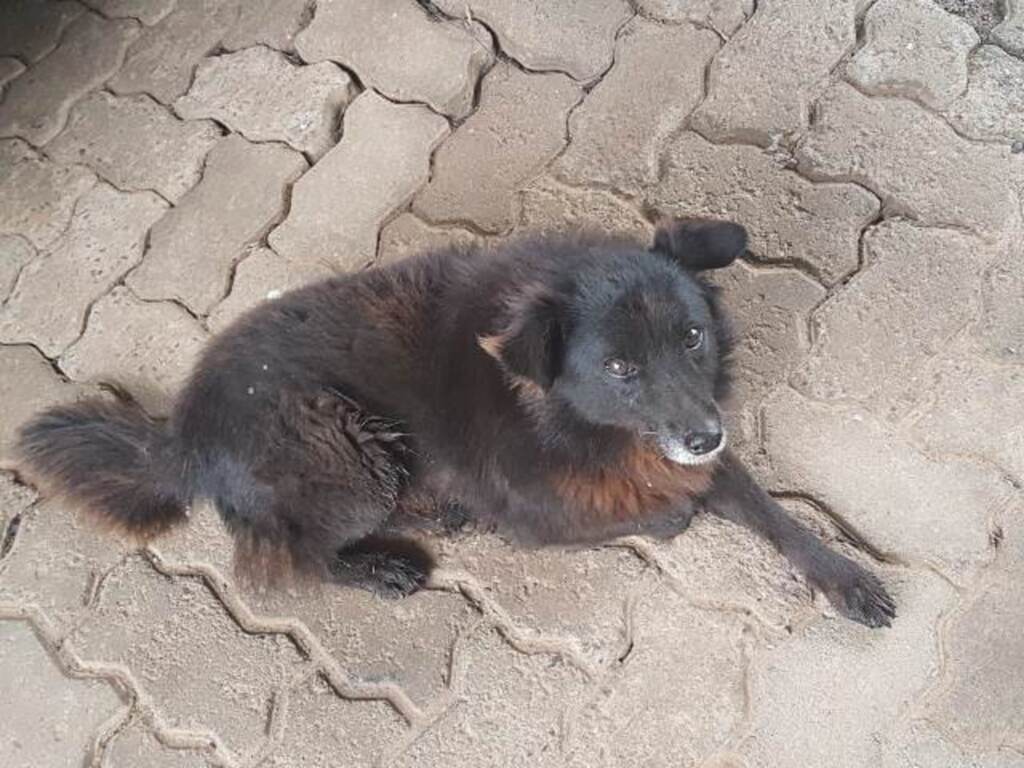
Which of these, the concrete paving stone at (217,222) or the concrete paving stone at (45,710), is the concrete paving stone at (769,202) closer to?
the concrete paving stone at (217,222)

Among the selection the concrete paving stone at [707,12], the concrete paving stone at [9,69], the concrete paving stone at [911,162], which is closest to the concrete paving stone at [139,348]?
the concrete paving stone at [9,69]

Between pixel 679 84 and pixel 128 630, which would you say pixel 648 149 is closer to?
pixel 679 84

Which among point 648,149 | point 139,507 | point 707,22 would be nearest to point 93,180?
point 139,507

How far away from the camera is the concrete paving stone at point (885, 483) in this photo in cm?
270

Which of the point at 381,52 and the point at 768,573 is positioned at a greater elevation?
the point at 381,52

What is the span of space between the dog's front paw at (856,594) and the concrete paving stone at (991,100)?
1467 millimetres

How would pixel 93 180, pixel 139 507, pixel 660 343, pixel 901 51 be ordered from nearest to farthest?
pixel 660 343
pixel 139 507
pixel 901 51
pixel 93 180

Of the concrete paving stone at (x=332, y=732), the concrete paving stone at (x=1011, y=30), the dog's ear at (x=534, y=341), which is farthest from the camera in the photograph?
the concrete paving stone at (x=1011, y=30)

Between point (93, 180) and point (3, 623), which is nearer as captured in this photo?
point (3, 623)

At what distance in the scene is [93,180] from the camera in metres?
3.71

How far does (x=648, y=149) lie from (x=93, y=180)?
1964 millimetres

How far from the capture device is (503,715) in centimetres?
268

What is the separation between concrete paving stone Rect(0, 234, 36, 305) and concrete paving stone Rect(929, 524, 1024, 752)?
3.11m

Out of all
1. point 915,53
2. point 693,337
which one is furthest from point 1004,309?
point 693,337
